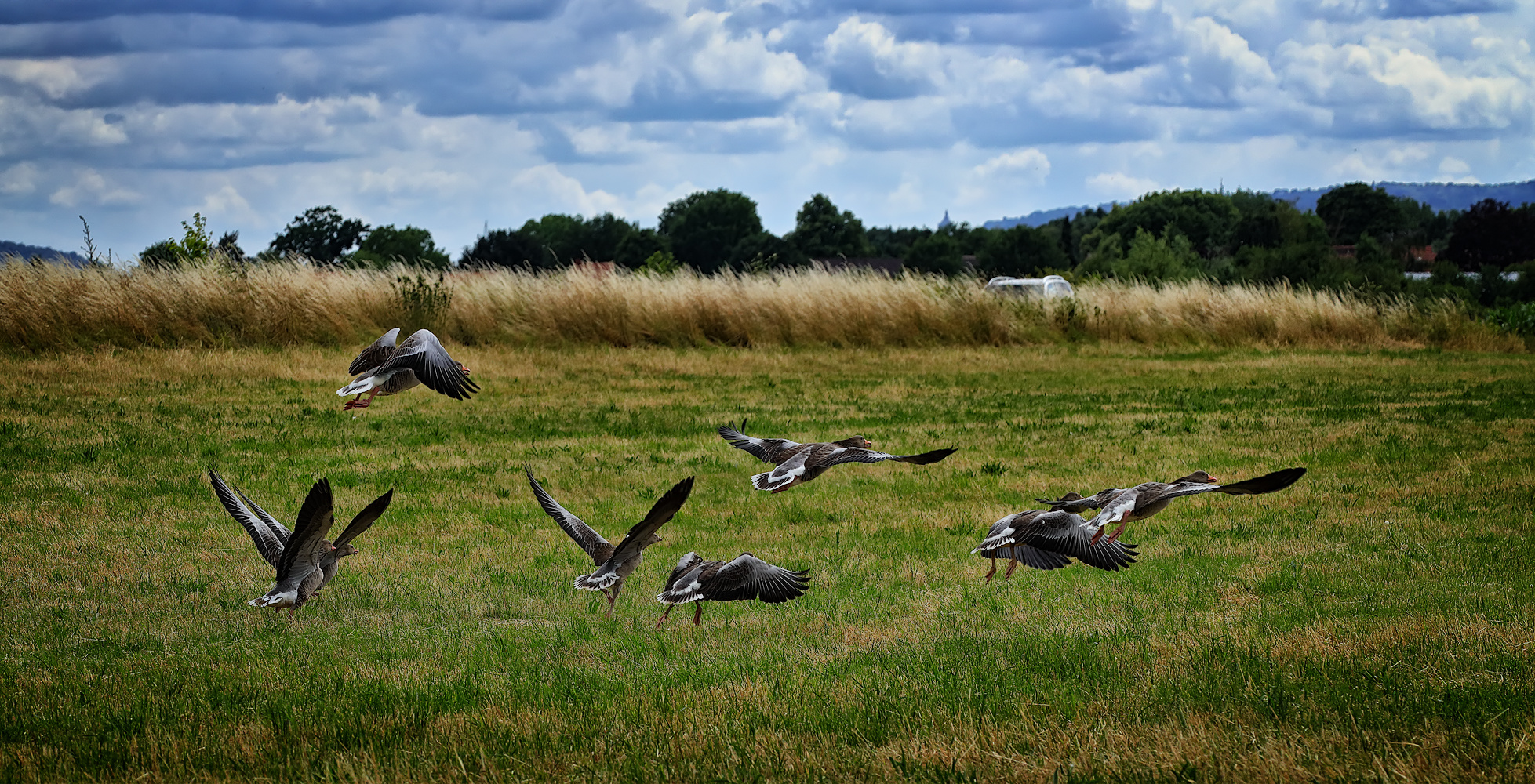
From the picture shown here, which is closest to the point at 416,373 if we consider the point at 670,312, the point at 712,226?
the point at 670,312

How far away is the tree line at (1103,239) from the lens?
47.9 metres

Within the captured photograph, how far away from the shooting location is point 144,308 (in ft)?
58.3

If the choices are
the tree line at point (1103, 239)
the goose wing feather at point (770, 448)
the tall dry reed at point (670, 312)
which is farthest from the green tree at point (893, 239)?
the goose wing feather at point (770, 448)

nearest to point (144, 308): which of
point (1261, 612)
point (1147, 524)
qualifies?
point (1147, 524)

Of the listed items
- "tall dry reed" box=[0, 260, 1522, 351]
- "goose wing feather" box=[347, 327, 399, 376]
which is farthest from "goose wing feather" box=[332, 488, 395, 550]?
"tall dry reed" box=[0, 260, 1522, 351]

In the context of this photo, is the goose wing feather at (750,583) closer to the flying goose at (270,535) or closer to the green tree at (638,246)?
the flying goose at (270,535)

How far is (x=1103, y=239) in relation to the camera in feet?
238

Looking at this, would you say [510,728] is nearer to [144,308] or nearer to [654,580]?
[654,580]

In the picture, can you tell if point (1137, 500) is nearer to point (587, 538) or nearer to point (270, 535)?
point (587, 538)

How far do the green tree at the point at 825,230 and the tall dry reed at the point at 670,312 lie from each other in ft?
136

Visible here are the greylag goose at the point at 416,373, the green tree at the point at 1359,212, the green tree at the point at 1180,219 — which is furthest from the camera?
the green tree at the point at 1359,212

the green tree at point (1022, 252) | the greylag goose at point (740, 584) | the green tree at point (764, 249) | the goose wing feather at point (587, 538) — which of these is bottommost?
the greylag goose at point (740, 584)

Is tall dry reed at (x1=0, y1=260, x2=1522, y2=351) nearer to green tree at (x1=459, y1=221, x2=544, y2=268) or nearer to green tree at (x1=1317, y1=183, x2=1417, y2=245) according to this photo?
green tree at (x1=459, y1=221, x2=544, y2=268)

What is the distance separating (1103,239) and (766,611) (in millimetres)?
69910
